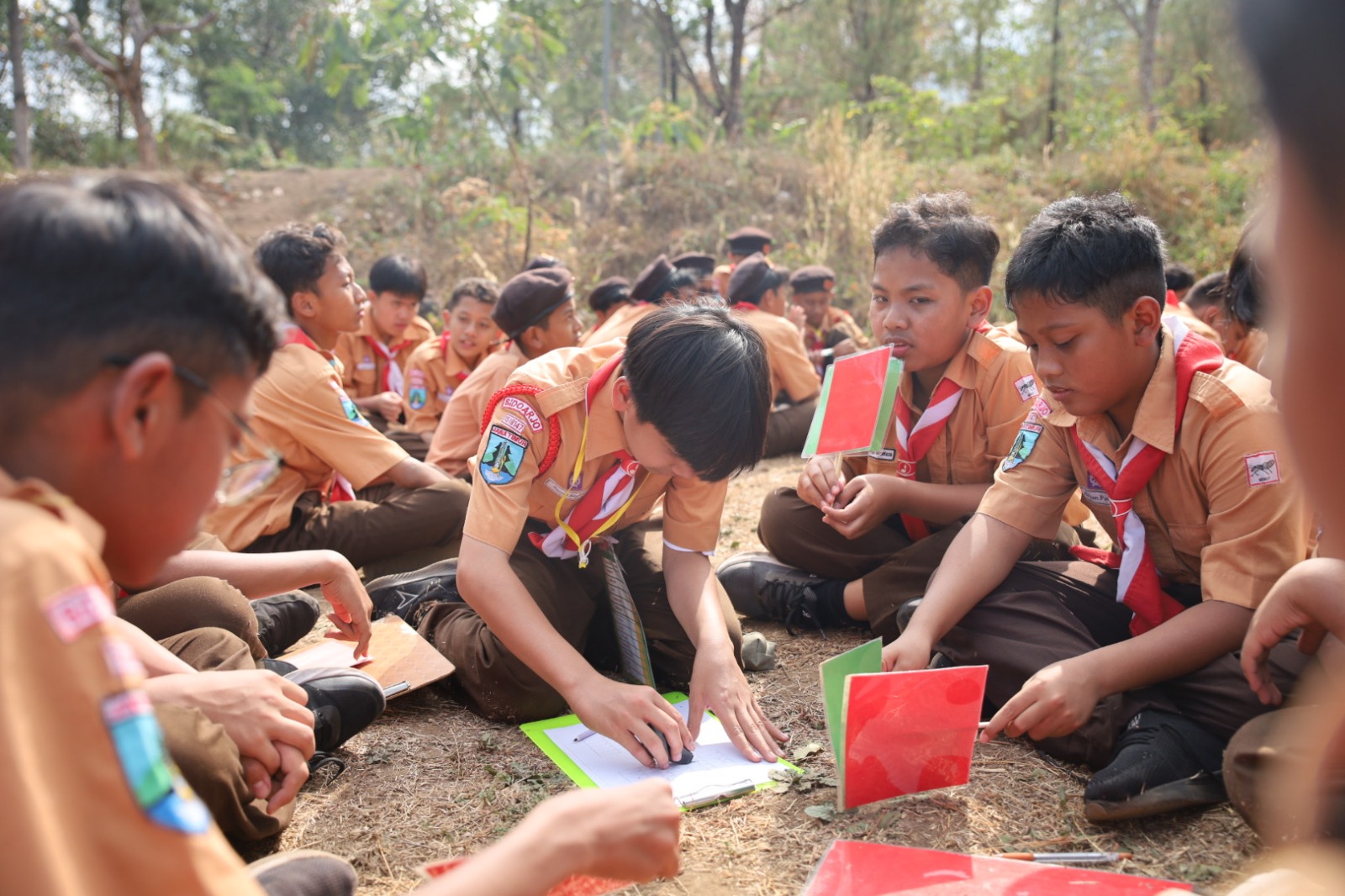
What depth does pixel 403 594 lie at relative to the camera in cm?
300

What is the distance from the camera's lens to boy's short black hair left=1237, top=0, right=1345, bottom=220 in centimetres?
74

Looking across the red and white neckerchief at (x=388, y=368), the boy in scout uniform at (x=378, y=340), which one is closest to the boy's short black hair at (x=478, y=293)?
the boy in scout uniform at (x=378, y=340)

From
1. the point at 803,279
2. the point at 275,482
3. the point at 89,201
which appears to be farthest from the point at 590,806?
the point at 803,279

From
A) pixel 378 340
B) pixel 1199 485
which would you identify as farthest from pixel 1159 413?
pixel 378 340

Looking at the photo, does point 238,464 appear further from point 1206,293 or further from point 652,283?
point 1206,293

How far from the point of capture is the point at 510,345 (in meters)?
4.75

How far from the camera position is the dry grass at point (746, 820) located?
1.79 meters

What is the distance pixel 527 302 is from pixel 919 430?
7.21 feet

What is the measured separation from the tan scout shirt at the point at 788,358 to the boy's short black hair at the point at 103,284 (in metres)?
5.19

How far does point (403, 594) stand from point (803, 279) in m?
5.32

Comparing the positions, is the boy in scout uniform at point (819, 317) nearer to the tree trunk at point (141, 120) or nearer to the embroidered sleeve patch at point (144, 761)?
the embroidered sleeve patch at point (144, 761)

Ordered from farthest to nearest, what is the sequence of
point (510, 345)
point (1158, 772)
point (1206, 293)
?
point (1206, 293), point (510, 345), point (1158, 772)

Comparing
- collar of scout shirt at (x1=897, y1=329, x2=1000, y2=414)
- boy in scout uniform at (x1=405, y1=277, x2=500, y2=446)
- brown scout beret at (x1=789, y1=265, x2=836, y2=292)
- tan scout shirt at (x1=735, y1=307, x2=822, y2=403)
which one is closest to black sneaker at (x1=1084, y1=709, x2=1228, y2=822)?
collar of scout shirt at (x1=897, y1=329, x2=1000, y2=414)

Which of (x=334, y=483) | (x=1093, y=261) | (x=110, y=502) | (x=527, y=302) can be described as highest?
(x=1093, y=261)
